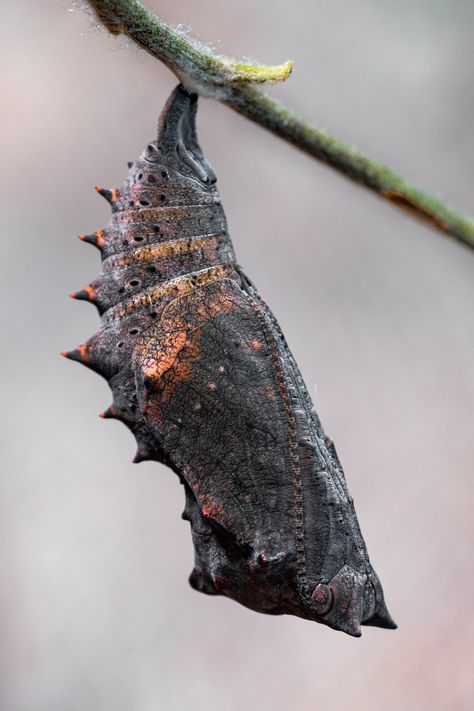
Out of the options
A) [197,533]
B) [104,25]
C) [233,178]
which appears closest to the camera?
[104,25]

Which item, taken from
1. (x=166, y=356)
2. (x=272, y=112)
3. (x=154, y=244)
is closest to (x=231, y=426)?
(x=166, y=356)

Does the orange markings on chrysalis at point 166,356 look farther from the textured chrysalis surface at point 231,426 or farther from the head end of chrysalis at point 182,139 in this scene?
the head end of chrysalis at point 182,139

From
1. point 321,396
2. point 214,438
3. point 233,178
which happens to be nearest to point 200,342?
point 214,438

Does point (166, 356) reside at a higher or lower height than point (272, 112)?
lower

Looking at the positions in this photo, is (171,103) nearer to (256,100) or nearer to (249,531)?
(256,100)

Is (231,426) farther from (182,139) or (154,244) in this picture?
(182,139)

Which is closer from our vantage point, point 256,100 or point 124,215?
point 256,100
